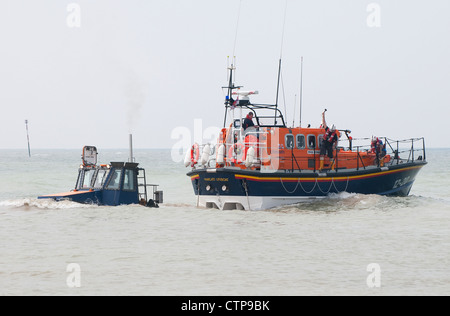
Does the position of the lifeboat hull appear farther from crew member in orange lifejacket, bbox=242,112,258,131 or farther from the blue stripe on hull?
crew member in orange lifejacket, bbox=242,112,258,131

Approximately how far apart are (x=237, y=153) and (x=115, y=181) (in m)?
4.13

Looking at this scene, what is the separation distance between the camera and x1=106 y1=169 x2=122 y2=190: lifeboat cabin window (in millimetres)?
18984

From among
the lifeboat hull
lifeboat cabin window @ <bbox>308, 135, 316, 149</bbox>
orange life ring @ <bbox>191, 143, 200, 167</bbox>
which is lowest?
the lifeboat hull

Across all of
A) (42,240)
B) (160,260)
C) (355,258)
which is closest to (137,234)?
(42,240)

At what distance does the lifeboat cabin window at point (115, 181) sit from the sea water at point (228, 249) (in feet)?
2.94

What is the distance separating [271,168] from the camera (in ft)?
64.1

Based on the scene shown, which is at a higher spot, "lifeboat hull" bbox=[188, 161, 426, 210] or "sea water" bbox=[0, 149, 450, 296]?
"lifeboat hull" bbox=[188, 161, 426, 210]

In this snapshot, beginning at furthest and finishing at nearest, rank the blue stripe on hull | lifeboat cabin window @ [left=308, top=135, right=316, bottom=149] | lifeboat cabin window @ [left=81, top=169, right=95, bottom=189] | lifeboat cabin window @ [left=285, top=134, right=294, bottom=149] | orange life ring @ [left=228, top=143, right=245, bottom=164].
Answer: lifeboat cabin window @ [left=308, top=135, right=316, bottom=149] < lifeboat cabin window @ [left=285, top=134, right=294, bottom=149] < orange life ring @ [left=228, top=143, right=245, bottom=164] < lifeboat cabin window @ [left=81, top=169, right=95, bottom=189] < the blue stripe on hull

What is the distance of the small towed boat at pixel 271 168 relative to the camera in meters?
19.1

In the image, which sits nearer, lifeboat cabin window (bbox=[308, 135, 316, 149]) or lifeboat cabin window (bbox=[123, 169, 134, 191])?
lifeboat cabin window (bbox=[123, 169, 134, 191])

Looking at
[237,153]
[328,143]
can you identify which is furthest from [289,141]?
[237,153]

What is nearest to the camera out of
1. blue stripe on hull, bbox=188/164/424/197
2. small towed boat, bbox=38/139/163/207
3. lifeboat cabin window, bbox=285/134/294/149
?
small towed boat, bbox=38/139/163/207

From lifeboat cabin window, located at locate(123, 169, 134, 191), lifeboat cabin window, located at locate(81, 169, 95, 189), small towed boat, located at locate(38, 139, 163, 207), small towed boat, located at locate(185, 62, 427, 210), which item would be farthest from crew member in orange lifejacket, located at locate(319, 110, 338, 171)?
lifeboat cabin window, located at locate(81, 169, 95, 189)

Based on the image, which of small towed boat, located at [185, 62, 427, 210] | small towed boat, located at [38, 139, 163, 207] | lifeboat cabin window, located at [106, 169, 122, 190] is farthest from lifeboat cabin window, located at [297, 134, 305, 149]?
lifeboat cabin window, located at [106, 169, 122, 190]
